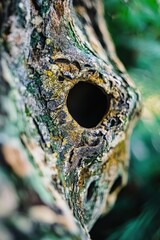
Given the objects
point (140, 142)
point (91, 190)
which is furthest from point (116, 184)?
point (140, 142)

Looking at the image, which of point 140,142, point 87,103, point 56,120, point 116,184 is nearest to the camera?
point 56,120

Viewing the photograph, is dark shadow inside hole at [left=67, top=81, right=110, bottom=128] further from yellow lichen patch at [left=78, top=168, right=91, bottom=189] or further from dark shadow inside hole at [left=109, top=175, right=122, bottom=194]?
dark shadow inside hole at [left=109, top=175, right=122, bottom=194]

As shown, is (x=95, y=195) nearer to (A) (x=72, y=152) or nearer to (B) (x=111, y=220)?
(A) (x=72, y=152)

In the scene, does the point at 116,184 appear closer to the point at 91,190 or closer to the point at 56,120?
the point at 91,190

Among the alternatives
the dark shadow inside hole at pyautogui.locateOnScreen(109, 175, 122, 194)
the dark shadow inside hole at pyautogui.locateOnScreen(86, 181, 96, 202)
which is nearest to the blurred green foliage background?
the dark shadow inside hole at pyautogui.locateOnScreen(109, 175, 122, 194)

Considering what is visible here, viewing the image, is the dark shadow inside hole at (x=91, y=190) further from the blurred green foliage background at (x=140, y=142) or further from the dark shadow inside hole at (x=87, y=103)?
the blurred green foliage background at (x=140, y=142)

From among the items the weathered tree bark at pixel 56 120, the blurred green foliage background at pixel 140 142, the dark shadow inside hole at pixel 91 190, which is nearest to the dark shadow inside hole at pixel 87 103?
the weathered tree bark at pixel 56 120

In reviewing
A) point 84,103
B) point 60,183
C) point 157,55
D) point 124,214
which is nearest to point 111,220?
point 124,214
